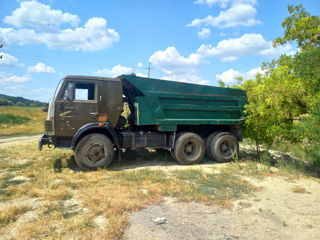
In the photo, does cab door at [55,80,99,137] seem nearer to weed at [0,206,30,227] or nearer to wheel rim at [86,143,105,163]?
wheel rim at [86,143,105,163]

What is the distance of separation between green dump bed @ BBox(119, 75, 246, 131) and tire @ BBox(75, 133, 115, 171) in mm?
1117

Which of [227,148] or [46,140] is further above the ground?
[46,140]

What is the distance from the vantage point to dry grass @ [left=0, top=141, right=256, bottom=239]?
3.09 metres

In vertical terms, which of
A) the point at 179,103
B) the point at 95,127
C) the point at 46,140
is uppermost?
the point at 179,103

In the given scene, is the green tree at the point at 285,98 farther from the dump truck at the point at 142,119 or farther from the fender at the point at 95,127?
the fender at the point at 95,127

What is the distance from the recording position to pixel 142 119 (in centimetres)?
673

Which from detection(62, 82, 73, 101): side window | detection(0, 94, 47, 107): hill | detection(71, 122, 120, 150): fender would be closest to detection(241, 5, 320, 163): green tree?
detection(71, 122, 120, 150): fender

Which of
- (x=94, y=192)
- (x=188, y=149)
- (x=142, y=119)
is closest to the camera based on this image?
(x=94, y=192)

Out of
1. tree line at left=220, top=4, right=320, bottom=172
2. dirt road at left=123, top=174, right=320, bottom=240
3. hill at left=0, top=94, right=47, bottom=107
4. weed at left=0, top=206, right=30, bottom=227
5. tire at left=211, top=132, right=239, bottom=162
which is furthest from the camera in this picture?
hill at left=0, top=94, right=47, bottom=107

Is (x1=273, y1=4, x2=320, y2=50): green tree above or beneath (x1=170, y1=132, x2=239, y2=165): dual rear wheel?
above

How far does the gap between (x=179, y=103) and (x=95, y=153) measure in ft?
9.30

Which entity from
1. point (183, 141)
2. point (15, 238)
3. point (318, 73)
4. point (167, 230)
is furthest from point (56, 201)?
point (318, 73)

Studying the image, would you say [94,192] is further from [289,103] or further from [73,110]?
[289,103]

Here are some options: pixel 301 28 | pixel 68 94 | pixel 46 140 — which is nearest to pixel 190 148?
pixel 68 94
